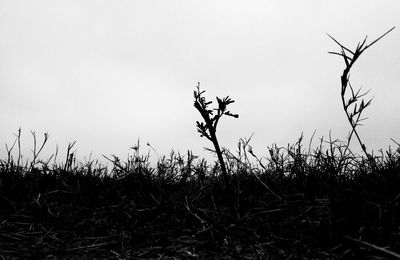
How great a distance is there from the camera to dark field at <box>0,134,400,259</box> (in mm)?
1482

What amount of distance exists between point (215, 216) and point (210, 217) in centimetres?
3

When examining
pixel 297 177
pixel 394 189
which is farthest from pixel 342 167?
pixel 394 189

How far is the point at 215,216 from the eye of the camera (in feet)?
6.14

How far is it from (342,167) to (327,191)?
48cm

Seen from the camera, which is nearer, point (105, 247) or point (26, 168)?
point (105, 247)

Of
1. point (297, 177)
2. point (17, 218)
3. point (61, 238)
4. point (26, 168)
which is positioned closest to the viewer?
point (61, 238)

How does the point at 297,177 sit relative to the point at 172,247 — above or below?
above

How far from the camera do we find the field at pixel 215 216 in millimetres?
1485

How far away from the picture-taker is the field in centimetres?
149

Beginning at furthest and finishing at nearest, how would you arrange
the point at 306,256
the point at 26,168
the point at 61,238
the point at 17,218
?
the point at 26,168 → the point at 17,218 → the point at 61,238 → the point at 306,256

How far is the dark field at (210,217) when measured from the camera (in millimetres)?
1482

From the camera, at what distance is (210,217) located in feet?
6.09

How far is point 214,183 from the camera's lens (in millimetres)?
2600

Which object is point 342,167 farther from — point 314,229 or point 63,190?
point 63,190
